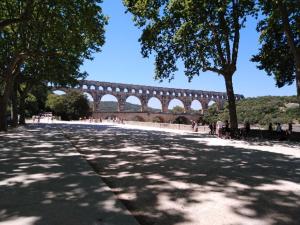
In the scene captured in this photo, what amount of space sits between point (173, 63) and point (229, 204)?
73.5 ft

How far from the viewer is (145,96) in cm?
12862

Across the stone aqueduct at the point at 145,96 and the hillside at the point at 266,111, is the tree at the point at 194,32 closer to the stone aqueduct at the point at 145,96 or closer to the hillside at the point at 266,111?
the hillside at the point at 266,111

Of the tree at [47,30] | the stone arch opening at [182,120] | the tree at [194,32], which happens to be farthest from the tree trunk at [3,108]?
the stone arch opening at [182,120]

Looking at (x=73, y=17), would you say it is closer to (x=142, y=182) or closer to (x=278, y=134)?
(x=278, y=134)

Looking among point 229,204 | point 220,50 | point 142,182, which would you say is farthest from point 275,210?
point 220,50

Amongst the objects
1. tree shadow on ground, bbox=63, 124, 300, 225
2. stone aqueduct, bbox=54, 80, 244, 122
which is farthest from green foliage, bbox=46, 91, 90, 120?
tree shadow on ground, bbox=63, 124, 300, 225

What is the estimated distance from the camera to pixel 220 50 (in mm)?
25250

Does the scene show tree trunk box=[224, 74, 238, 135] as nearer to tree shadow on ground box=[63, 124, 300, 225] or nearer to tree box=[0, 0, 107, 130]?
tree box=[0, 0, 107, 130]

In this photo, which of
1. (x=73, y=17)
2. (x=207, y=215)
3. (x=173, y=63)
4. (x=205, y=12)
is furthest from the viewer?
(x=173, y=63)

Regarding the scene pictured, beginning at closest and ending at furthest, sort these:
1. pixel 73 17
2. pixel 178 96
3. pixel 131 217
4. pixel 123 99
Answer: pixel 131 217 → pixel 73 17 → pixel 123 99 → pixel 178 96

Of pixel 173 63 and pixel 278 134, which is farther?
pixel 173 63

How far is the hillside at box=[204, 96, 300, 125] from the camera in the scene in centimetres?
7312

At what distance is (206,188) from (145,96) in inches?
4807

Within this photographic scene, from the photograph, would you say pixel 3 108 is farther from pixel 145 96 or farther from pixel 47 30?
pixel 145 96
